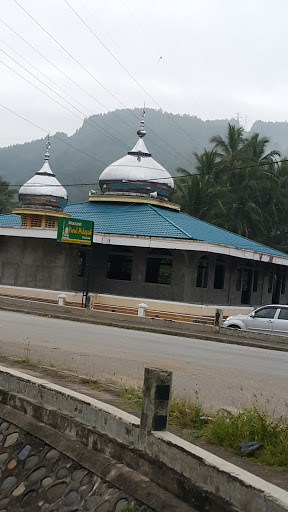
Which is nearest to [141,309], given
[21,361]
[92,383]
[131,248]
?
[131,248]

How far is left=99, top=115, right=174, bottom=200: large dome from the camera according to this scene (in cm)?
3762

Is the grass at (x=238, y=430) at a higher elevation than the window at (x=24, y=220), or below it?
below

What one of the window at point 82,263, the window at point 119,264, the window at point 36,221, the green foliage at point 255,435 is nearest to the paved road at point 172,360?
the green foliage at point 255,435

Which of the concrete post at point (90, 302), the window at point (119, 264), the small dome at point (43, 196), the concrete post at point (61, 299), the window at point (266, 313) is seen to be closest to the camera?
the window at point (266, 313)

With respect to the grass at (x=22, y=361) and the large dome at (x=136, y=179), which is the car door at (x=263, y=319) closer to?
the grass at (x=22, y=361)

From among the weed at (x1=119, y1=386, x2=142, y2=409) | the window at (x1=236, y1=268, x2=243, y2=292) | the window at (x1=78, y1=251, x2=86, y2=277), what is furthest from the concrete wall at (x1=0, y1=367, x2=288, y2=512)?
the window at (x1=236, y1=268, x2=243, y2=292)

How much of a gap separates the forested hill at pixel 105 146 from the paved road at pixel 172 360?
358 feet

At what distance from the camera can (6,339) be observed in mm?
15703

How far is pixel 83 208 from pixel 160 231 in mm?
7694

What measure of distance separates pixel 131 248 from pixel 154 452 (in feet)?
89.8

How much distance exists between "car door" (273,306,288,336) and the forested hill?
10467cm

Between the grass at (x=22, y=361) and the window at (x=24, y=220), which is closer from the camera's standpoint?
the grass at (x=22, y=361)

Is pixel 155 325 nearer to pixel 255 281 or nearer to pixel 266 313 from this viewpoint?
pixel 266 313

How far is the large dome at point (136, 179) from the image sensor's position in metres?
37.6
